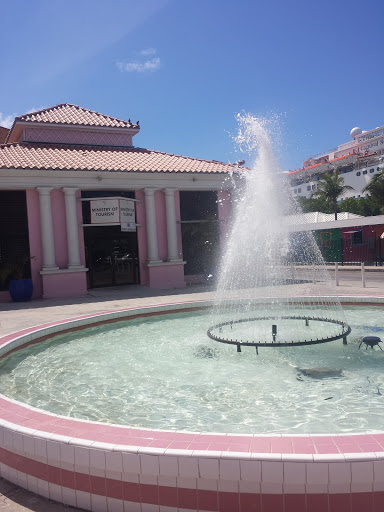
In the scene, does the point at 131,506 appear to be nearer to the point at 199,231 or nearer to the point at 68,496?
the point at 68,496

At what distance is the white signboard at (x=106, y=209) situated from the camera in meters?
17.7

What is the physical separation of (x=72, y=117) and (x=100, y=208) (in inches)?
281

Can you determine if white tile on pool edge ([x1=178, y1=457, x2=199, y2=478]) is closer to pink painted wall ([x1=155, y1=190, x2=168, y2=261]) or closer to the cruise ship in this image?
pink painted wall ([x1=155, y1=190, x2=168, y2=261])

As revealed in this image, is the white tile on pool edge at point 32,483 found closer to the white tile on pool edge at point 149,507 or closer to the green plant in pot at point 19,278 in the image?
the white tile on pool edge at point 149,507

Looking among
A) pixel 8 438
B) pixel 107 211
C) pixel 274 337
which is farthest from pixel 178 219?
pixel 8 438

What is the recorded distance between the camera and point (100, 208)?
17.8 meters

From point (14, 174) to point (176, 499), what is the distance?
15544 millimetres

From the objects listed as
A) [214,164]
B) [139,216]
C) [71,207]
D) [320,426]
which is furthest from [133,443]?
[214,164]

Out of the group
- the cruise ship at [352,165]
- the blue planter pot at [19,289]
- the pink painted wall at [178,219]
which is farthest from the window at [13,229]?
the cruise ship at [352,165]

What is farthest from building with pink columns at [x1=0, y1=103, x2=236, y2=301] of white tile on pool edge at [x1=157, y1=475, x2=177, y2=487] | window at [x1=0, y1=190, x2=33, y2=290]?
white tile on pool edge at [x1=157, y1=475, x2=177, y2=487]

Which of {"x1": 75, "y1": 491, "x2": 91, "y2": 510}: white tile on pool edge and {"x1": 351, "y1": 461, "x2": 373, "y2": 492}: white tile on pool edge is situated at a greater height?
{"x1": 351, "y1": 461, "x2": 373, "y2": 492}: white tile on pool edge

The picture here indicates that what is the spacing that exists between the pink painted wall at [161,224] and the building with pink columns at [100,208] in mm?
45

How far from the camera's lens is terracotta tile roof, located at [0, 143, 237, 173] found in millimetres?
16969

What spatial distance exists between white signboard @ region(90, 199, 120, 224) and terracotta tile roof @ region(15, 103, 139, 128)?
5.69 metres
